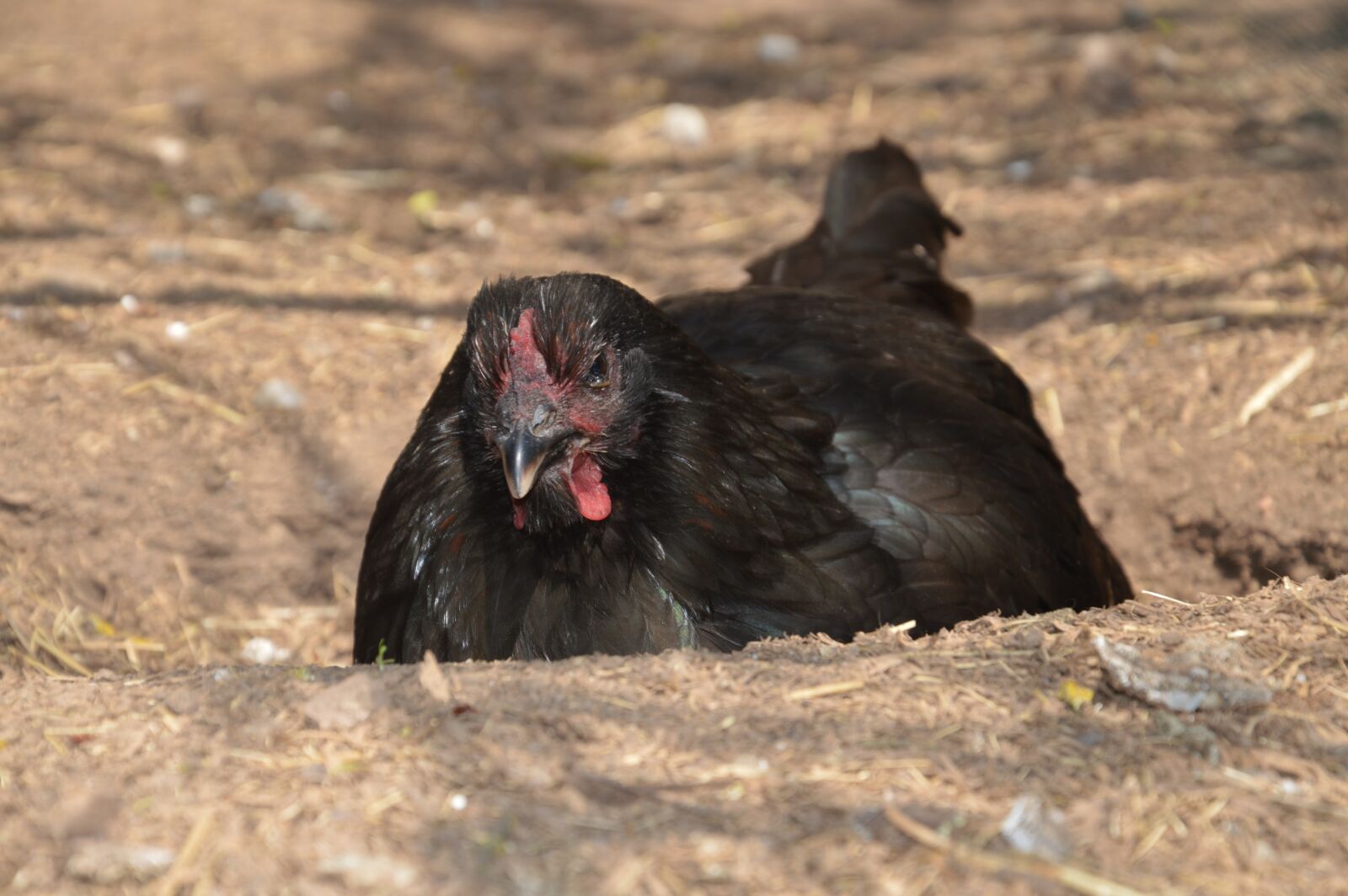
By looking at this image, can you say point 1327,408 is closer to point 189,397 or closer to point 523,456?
point 523,456

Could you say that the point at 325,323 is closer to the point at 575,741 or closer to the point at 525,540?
the point at 525,540

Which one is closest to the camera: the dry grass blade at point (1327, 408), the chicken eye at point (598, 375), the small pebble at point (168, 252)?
the chicken eye at point (598, 375)

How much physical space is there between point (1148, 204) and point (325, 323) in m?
3.61

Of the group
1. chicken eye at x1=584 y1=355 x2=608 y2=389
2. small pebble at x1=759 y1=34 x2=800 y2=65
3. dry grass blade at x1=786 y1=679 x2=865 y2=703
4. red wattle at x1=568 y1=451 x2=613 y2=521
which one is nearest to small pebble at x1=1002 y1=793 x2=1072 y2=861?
dry grass blade at x1=786 y1=679 x2=865 y2=703

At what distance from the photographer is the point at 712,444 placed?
271 centimetres

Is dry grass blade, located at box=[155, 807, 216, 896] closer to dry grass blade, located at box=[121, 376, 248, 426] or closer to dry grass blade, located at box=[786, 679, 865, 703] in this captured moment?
dry grass blade, located at box=[786, 679, 865, 703]

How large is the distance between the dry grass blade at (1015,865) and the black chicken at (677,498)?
32.8 inches

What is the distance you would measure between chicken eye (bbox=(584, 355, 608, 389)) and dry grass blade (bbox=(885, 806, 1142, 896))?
1055 millimetres

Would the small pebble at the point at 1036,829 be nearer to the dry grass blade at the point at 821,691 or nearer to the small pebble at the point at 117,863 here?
the dry grass blade at the point at 821,691

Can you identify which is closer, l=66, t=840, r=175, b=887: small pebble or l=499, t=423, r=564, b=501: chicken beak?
l=66, t=840, r=175, b=887: small pebble

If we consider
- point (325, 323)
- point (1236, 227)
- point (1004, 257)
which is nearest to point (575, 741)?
point (325, 323)

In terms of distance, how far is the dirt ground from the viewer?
1.97m

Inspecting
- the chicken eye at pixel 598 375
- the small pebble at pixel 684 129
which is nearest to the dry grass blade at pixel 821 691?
the chicken eye at pixel 598 375

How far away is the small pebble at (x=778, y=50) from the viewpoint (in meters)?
7.75
